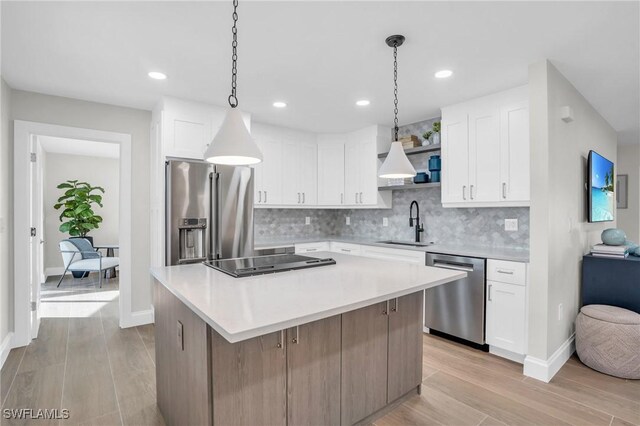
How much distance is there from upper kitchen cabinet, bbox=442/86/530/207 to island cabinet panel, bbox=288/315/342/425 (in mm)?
2153

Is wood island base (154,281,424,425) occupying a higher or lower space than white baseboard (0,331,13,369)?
higher

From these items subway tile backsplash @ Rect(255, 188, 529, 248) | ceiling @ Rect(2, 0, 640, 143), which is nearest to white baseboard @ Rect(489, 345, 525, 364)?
subway tile backsplash @ Rect(255, 188, 529, 248)

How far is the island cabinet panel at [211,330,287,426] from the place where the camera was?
1.39m

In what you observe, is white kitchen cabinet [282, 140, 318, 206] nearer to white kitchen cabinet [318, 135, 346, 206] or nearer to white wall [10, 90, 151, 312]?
white kitchen cabinet [318, 135, 346, 206]

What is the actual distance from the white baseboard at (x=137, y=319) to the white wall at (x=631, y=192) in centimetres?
741

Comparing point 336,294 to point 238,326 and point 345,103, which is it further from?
point 345,103

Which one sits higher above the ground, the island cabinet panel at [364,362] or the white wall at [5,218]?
the white wall at [5,218]

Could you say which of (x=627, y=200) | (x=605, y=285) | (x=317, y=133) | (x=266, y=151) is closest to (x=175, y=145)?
(x=266, y=151)

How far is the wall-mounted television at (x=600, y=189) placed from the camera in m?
3.14

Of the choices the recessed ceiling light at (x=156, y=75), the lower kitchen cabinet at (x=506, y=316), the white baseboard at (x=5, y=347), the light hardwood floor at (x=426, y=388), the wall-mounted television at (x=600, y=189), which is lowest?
the light hardwood floor at (x=426, y=388)

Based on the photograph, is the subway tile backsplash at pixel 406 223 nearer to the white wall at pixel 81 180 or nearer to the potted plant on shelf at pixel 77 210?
the white wall at pixel 81 180

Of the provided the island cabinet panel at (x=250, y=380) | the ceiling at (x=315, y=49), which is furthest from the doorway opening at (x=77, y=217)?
the island cabinet panel at (x=250, y=380)

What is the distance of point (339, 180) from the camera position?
4.64 m

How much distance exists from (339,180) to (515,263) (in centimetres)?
248
